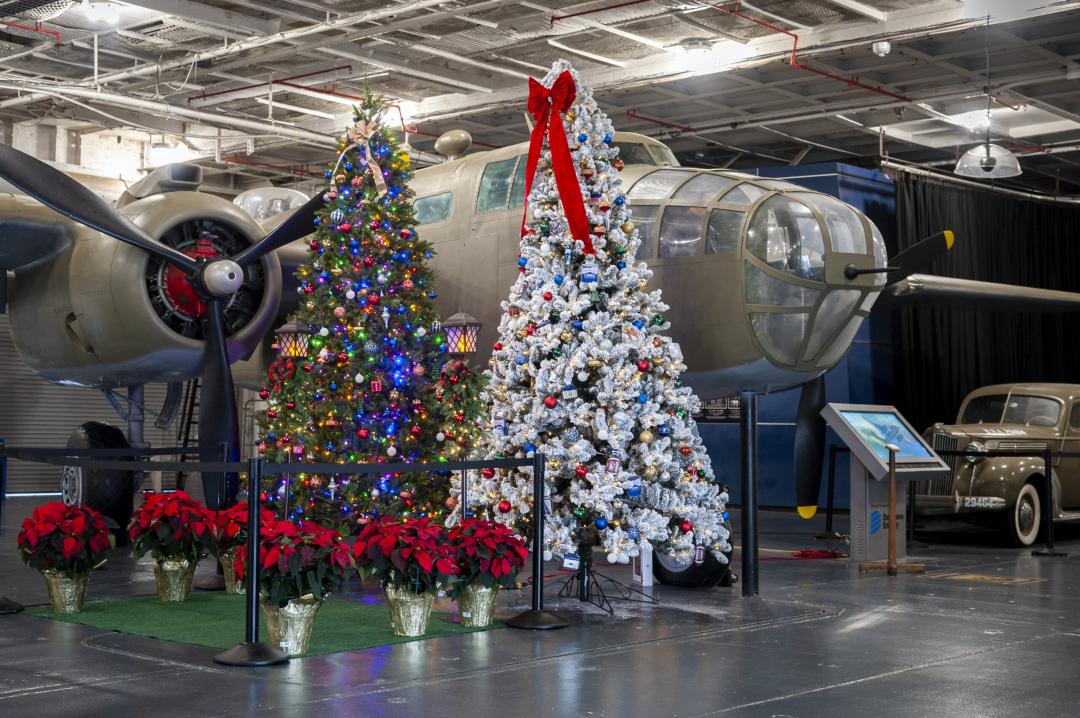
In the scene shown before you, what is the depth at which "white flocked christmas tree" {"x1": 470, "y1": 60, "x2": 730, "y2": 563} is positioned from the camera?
7.04 meters

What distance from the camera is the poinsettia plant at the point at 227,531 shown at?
24.3 feet

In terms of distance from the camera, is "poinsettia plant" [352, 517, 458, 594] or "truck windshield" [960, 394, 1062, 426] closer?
"poinsettia plant" [352, 517, 458, 594]

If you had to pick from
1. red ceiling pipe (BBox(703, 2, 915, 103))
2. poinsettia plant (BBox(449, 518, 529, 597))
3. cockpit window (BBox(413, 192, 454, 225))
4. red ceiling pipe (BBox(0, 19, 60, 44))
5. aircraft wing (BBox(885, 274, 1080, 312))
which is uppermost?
red ceiling pipe (BBox(0, 19, 60, 44))

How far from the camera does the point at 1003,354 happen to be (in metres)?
19.0

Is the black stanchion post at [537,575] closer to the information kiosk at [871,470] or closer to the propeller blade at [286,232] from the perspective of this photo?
the propeller blade at [286,232]

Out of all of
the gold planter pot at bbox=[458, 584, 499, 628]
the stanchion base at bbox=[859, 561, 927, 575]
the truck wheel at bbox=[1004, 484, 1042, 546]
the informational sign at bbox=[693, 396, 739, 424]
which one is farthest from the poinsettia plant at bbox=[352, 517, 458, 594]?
the informational sign at bbox=[693, 396, 739, 424]

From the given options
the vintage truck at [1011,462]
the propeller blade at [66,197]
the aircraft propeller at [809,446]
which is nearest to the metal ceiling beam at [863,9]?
the aircraft propeller at [809,446]

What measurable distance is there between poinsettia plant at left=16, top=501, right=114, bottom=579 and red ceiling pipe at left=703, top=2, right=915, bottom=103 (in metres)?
8.09

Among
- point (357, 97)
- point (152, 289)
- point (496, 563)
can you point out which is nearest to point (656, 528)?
point (496, 563)

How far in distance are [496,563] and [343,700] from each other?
1.75 metres

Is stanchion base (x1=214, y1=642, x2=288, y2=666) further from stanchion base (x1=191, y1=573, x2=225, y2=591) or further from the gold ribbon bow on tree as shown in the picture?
the gold ribbon bow on tree

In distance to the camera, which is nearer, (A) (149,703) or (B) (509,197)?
(A) (149,703)

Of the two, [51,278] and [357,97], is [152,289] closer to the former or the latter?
[51,278]

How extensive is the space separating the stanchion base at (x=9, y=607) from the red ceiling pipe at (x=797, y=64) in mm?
8539
